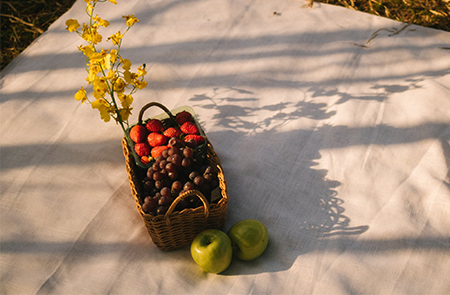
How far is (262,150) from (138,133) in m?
0.54

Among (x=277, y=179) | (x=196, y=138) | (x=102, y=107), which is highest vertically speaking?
(x=102, y=107)

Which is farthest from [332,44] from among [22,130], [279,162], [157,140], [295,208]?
[22,130]

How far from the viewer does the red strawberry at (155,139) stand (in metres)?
1.26

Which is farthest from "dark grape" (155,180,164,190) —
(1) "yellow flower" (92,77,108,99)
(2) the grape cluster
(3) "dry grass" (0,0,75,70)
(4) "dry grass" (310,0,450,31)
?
(4) "dry grass" (310,0,450,31)

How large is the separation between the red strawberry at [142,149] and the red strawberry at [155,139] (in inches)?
0.9

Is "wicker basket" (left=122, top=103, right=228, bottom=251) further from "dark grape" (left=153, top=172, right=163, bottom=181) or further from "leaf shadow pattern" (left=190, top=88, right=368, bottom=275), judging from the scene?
"leaf shadow pattern" (left=190, top=88, right=368, bottom=275)

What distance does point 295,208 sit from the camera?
1389mm

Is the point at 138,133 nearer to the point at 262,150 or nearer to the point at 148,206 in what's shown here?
the point at 148,206

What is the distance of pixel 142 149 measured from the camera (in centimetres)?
126

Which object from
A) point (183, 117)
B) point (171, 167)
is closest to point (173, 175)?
point (171, 167)

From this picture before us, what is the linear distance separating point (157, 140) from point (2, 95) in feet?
2.98

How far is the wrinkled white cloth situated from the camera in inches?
48.8

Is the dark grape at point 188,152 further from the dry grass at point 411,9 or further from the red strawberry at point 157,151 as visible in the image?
the dry grass at point 411,9

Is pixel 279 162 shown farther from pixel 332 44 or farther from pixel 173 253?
pixel 332 44
